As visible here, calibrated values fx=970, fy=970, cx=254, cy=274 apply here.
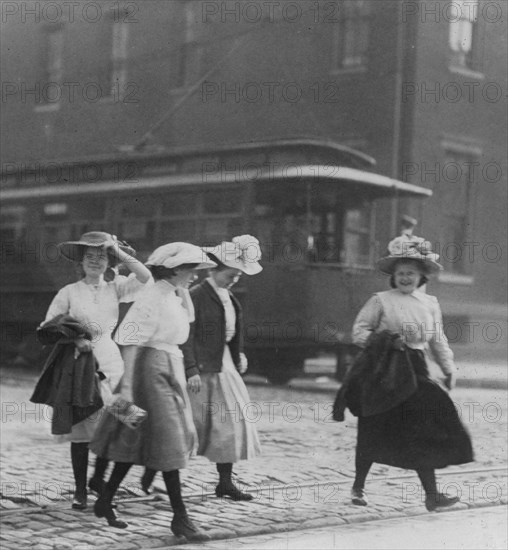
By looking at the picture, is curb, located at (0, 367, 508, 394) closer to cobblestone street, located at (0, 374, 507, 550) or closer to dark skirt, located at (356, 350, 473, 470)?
cobblestone street, located at (0, 374, 507, 550)

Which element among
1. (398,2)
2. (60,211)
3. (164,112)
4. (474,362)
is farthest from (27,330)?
(398,2)

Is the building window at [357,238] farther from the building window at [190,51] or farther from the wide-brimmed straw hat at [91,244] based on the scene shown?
the wide-brimmed straw hat at [91,244]

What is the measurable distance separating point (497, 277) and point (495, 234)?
1.44ft

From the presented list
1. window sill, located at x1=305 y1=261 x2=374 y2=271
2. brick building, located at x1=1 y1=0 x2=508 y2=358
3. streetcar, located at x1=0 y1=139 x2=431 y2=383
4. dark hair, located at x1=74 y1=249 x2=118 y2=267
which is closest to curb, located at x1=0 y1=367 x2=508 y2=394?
streetcar, located at x1=0 y1=139 x2=431 y2=383

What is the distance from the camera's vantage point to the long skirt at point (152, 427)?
496 centimetres

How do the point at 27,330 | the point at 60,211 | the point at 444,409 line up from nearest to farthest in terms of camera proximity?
the point at 444,409 → the point at 27,330 → the point at 60,211

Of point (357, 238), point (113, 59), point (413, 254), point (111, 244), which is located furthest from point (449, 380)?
point (113, 59)

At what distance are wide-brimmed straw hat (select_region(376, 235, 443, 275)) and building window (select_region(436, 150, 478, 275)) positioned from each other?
6.82 ft

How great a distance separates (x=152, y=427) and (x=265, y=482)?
1.68 meters

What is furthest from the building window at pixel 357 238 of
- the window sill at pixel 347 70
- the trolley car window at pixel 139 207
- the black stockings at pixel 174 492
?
the black stockings at pixel 174 492

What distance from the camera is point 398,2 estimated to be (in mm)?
7871

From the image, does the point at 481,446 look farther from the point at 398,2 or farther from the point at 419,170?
the point at 398,2

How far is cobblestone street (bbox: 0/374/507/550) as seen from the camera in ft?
16.8

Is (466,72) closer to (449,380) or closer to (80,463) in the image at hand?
(449,380)
